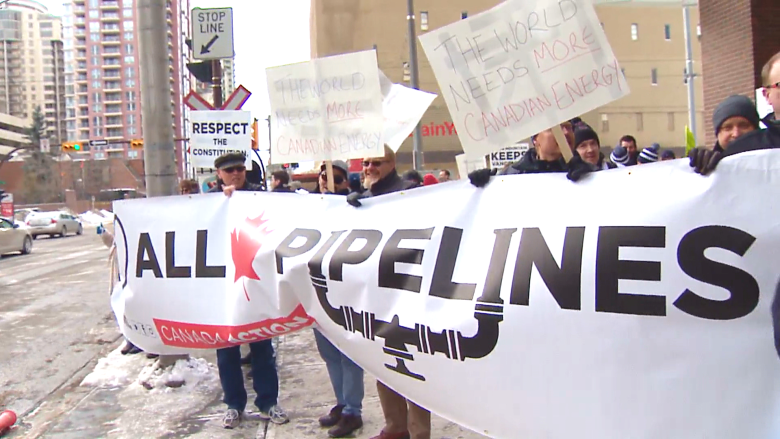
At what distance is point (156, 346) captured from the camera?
4867 mm

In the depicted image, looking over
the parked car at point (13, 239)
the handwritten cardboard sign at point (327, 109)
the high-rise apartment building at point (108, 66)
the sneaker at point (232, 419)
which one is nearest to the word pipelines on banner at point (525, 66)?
the handwritten cardboard sign at point (327, 109)

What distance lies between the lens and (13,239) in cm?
2320

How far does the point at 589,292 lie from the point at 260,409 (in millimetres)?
3132

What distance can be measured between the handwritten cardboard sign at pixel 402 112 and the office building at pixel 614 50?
124 feet

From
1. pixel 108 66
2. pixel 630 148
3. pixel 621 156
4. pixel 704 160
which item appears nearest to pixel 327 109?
pixel 704 160

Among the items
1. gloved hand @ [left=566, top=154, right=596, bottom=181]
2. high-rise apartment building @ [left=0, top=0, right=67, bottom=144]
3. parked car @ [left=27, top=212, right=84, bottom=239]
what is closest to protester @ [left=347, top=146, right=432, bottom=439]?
gloved hand @ [left=566, top=154, right=596, bottom=181]

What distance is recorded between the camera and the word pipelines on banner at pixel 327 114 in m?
4.42

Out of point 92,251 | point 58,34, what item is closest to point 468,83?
point 92,251

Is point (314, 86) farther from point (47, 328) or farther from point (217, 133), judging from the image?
point (47, 328)

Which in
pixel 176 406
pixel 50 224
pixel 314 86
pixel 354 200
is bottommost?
pixel 176 406

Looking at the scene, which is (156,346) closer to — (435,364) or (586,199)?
(435,364)

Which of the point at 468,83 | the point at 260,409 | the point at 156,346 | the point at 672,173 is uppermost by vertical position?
the point at 468,83

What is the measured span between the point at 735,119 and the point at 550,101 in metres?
0.77

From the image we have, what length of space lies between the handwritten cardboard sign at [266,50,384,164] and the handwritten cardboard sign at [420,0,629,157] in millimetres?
1036
